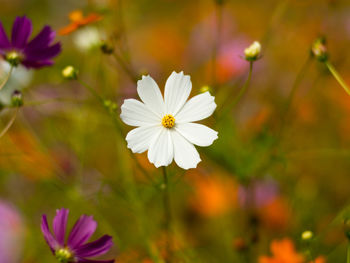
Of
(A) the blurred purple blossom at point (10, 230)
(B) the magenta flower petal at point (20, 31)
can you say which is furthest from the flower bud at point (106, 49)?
(A) the blurred purple blossom at point (10, 230)

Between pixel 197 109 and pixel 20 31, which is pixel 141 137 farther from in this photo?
pixel 20 31

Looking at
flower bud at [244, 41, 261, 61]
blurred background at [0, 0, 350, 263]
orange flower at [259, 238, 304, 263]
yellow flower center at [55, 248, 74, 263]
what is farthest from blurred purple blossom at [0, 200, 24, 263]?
flower bud at [244, 41, 261, 61]

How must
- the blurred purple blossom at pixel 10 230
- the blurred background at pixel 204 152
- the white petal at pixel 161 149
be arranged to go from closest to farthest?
the white petal at pixel 161 149, the blurred background at pixel 204 152, the blurred purple blossom at pixel 10 230

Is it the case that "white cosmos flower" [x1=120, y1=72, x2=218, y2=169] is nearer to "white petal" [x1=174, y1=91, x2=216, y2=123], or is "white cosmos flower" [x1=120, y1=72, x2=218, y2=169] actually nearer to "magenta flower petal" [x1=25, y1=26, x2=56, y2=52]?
"white petal" [x1=174, y1=91, x2=216, y2=123]

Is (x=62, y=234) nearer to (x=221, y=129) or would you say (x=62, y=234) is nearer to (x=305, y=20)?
(x=221, y=129)

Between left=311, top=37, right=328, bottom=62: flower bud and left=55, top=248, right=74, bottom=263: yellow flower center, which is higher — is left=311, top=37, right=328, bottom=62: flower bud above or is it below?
above

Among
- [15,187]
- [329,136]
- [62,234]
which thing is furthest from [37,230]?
[329,136]

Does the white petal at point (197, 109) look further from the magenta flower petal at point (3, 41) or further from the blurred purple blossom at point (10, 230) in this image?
the blurred purple blossom at point (10, 230)
